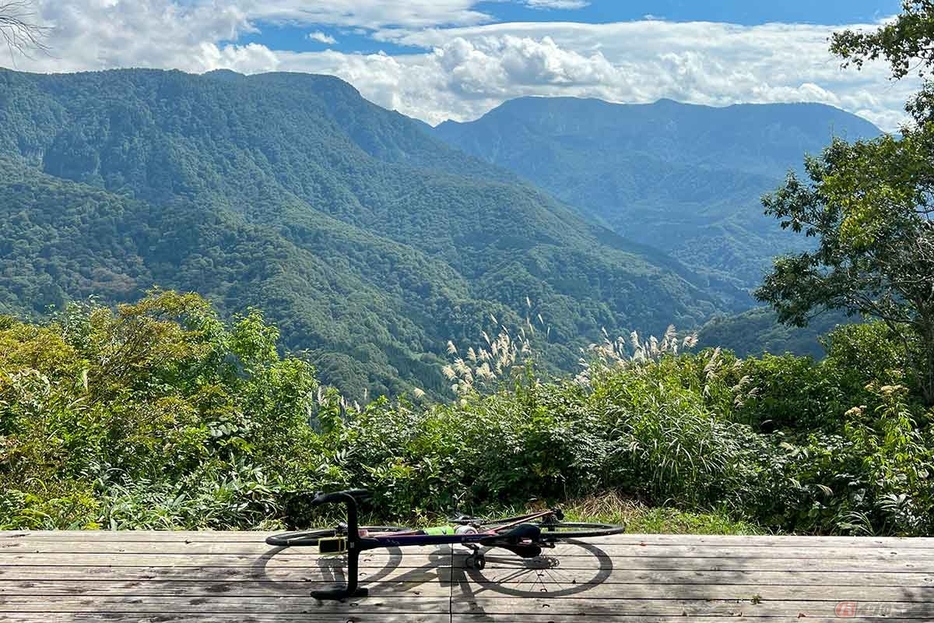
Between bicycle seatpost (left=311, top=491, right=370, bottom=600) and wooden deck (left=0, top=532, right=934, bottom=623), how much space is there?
3cm

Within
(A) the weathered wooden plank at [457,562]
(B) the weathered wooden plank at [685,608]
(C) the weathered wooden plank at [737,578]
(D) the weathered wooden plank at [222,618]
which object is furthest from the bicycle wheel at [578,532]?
(D) the weathered wooden plank at [222,618]

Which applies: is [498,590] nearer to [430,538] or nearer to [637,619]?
[430,538]

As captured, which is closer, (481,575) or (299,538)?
(481,575)

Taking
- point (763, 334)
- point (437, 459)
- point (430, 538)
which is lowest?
point (763, 334)

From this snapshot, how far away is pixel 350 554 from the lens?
2506 mm

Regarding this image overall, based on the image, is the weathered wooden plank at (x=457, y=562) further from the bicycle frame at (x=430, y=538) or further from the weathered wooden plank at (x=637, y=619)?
the weathered wooden plank at (x=637, y=619)

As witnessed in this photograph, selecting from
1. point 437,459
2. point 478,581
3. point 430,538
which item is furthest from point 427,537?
point 437,459

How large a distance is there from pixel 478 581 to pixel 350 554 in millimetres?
498

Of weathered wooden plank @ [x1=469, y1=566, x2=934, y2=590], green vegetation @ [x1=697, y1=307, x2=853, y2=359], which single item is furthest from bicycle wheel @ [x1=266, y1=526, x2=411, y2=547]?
green vegetation @ [x1=697, y1=307, x2=853, y2=359]

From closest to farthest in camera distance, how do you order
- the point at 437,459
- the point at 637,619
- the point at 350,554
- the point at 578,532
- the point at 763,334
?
1. the point at 637,619
2. the point at 350,554
3. the point at 578,532
4. the point at 437,459
5. the point at 763,334

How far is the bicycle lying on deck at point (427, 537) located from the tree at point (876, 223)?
13.1 ft

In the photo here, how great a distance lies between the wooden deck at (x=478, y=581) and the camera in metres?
2.37

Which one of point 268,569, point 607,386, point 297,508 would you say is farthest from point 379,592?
point 607,386

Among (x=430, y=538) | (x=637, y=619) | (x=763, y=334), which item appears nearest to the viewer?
(x=637, y=619)
